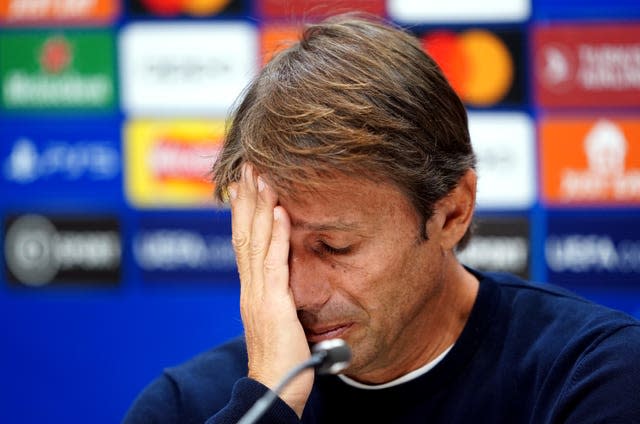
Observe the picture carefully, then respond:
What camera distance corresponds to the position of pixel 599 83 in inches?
117

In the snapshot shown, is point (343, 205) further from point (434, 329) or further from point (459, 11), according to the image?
point (459, 11)

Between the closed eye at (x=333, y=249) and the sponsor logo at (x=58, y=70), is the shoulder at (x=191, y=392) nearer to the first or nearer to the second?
the closed eye at (x=333, y=249)

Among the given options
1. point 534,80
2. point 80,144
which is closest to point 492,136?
point 534,80

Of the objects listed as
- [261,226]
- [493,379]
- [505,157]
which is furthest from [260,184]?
[505,157]

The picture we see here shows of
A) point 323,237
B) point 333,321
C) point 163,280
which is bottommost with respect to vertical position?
point 163,280

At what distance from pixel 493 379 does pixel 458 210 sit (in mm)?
269

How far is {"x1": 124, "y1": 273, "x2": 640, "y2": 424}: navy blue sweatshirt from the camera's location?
1.44 m

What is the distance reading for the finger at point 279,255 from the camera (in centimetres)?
149

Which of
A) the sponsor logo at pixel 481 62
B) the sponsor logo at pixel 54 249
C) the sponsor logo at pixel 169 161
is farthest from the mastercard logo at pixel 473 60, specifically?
the sponsor logo at pixel 54 249

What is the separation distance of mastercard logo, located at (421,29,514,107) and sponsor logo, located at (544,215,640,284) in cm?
42

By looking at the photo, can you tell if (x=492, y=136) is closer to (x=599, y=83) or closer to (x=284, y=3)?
(x=599, y=83)

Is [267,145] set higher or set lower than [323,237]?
higher

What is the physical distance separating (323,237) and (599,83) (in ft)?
5.69

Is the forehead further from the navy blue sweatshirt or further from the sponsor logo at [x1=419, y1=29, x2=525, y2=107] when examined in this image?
the sponsor logo at [x1=419, y1=29, x2=525, y2=107]
